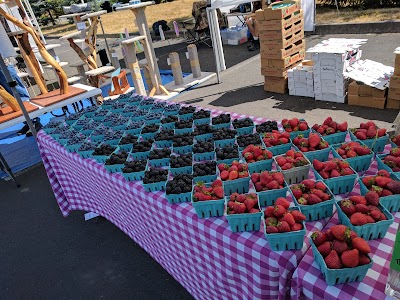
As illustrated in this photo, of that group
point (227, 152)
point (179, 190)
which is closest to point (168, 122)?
point (227, 152)

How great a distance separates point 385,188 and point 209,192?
1.07 meters

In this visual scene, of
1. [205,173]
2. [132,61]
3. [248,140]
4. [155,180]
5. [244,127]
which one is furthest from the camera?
[132,61]

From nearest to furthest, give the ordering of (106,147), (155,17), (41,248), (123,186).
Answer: (123,186) < (106,147) < (41,248) < (155,17)

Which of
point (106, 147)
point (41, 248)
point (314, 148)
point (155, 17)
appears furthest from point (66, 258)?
point (155, 17)

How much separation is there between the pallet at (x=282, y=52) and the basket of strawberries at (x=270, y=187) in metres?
4.86

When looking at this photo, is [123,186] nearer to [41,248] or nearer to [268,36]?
[41,248]

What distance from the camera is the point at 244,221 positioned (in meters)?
1.87

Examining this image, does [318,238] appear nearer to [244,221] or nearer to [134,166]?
[244,221]

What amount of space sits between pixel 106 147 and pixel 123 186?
1.96 feet

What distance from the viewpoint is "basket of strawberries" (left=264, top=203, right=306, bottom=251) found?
167cm

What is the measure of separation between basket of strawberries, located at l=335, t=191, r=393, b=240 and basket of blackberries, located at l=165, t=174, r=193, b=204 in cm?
101

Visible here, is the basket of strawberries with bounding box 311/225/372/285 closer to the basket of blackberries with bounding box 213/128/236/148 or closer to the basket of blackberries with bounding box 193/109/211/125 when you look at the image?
the basket of blackberries with bounding box 213/128/236/148

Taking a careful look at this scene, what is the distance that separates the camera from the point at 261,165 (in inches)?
91.7

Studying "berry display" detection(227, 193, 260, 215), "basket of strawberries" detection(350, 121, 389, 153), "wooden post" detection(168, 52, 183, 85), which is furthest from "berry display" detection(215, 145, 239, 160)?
"wooden post" detection(168, 52, 183, 85)
